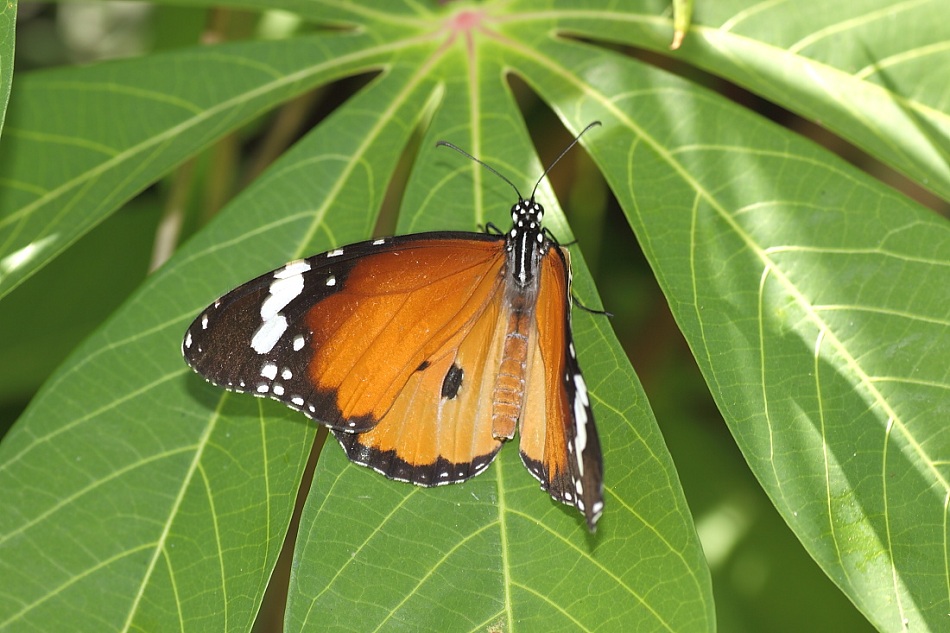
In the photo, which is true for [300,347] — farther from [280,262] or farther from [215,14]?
[215,14]

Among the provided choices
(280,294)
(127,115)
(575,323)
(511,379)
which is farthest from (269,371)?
(127,115)

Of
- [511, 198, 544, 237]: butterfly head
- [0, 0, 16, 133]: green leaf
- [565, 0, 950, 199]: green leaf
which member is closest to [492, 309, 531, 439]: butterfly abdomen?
[511, 198, 544, 237]: butterfly head

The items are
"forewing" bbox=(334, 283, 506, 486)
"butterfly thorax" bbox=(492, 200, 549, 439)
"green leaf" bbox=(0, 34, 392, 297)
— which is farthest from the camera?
"green leaf" bbox=(0, 34, 392, 297)

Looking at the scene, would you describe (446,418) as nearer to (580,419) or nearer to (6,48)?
(580,419)

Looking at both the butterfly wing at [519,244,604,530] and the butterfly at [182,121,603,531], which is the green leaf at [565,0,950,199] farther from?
the butterfly wing at [519,244,604,530]

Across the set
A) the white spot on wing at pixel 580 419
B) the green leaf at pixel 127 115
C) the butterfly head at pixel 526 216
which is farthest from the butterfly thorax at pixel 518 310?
the green leaf at pixel 127 115

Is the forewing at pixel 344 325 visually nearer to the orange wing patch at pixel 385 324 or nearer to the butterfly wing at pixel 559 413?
the orange wing patch at pixel 385 324
